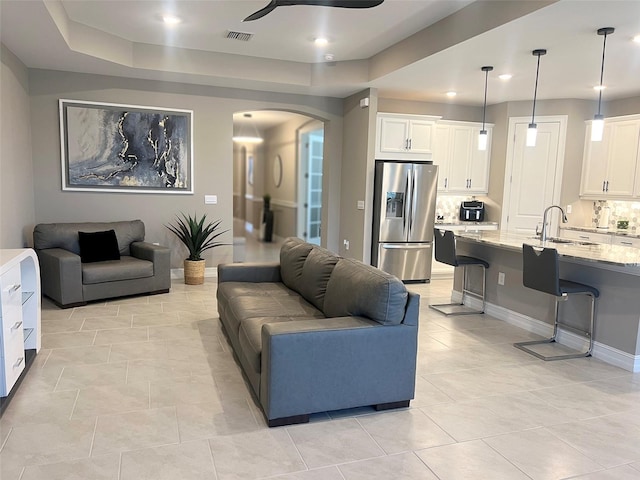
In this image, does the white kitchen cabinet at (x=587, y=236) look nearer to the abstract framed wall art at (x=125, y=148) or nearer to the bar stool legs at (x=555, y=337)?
the bar stool legs at (x=555, y=337)

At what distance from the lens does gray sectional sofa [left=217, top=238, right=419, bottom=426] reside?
2.43 meters

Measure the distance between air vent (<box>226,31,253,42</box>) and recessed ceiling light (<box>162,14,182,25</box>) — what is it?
0.54m

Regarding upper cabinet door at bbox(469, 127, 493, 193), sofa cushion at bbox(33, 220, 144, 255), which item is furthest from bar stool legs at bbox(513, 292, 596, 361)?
sofa cushion at bbox(33, 220, 144, 255)

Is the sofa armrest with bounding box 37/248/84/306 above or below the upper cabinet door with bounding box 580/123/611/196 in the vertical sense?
below

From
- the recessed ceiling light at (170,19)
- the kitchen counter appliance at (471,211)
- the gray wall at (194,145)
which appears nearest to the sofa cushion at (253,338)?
the recessed ceiling light at (170,19)

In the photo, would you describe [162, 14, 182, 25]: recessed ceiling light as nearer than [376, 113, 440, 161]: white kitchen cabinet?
Yes

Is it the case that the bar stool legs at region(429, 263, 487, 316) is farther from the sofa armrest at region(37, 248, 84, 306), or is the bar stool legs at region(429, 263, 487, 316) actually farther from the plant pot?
the sofa armrest at region(37, 248, 84, 306)

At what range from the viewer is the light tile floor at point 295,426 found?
2.16 m

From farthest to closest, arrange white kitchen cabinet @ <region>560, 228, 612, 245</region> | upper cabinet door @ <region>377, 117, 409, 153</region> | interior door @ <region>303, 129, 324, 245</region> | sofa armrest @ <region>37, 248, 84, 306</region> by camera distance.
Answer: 1. interior door @ <region>303, 129, 324, 245</region>
2. upper cabinet door @ <region>377, 117, 409, 153</region>
3. white kitchen cabinet @ <region>560, 228, 612, 245</region>
4. sofa armrest @ <region>37, 248, 84, 306</region>

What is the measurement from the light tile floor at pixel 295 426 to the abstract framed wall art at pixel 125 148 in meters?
2.52

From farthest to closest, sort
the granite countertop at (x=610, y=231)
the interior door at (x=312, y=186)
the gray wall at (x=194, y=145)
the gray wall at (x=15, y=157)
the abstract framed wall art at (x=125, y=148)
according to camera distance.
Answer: the interior door at (x=312, y=186) → the granite countertop at (x=610, y=231) → the abstract framed wall art at (x=125, y=148) → the gray wall at (x=194, y=145) → the gray wall at (x=15, y=157)

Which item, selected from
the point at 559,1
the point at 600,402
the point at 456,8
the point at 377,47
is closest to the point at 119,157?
the point at 377,47

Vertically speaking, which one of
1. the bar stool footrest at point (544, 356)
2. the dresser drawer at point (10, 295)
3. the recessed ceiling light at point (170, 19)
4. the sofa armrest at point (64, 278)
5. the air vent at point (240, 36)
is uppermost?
the air vent at point (240, 36)

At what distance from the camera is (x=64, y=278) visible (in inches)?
177
